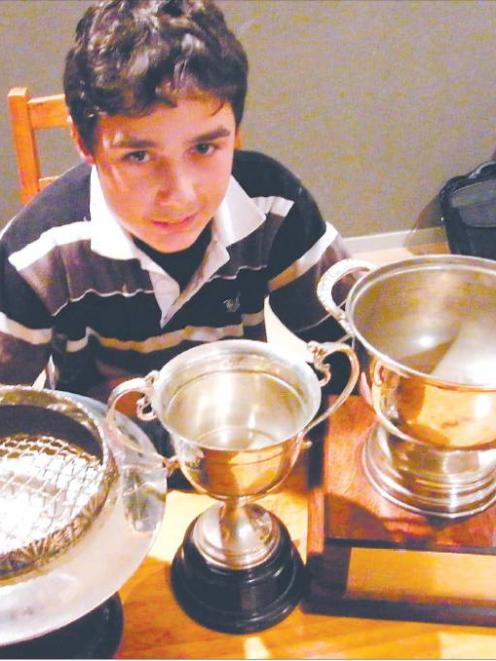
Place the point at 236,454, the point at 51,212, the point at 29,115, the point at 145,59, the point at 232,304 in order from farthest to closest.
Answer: the point at 29,115
the point at 232,304
the point at 51,212
the point at 145,59
the point at 236,454

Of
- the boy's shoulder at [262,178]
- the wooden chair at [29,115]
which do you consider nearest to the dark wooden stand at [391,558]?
the boy's shoulder at [262,178]

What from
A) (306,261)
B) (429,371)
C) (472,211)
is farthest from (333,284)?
(472,211)

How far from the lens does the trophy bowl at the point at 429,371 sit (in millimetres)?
741

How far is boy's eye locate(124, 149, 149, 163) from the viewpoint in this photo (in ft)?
3.10

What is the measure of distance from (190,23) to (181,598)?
742 mm

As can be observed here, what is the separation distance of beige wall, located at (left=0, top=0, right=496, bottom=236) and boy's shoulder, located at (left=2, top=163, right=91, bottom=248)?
52.7 inches

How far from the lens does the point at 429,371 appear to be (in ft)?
3.19

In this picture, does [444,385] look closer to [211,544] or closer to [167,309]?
[211,544]

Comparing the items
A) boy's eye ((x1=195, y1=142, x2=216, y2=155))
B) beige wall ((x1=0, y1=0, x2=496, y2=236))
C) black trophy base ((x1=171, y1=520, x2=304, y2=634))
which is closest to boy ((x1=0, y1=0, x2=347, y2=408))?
boy's eye ((x1=195, y1=142, x2=216, y2=155))

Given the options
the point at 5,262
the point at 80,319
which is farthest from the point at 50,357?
the point at 5,262

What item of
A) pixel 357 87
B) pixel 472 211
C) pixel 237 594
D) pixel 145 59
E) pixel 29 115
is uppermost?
pixel 145 59

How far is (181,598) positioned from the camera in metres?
0.87

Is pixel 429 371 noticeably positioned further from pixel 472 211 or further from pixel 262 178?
pixel 472 211

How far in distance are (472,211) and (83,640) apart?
226 cm
